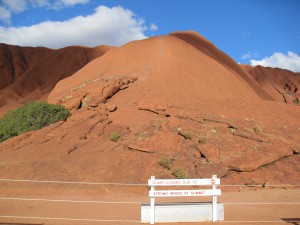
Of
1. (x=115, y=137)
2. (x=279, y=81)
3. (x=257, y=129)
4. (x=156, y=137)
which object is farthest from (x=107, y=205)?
(x=279, y=81)

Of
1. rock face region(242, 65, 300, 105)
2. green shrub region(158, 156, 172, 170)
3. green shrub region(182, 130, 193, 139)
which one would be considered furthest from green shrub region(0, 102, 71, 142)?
rock face region(242, 65, 300, 105)

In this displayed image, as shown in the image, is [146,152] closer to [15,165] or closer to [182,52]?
[15,165]

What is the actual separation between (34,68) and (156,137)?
56.7 metres

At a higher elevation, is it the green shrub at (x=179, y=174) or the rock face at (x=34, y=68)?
the rock face at (x=34, y=68)

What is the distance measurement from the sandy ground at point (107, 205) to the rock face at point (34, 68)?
145 ft

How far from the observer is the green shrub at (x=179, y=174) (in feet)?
50.6

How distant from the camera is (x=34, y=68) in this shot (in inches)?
2714

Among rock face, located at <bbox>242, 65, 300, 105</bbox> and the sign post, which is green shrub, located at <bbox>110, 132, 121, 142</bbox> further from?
rock face, located at <bbox>242, 65, 300, 105</bbox>

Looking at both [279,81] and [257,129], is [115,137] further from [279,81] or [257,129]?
[279,81]

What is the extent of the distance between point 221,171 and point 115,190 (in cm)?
486

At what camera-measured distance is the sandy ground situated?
9234 mm

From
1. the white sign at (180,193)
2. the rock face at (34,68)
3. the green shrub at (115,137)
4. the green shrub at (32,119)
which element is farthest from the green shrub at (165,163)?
the rock face at (34,68)

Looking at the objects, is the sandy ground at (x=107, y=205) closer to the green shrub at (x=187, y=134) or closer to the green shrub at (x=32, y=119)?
the green shrub at (x=187, y=134)

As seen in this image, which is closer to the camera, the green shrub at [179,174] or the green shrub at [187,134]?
the green shrub at [179,174]
